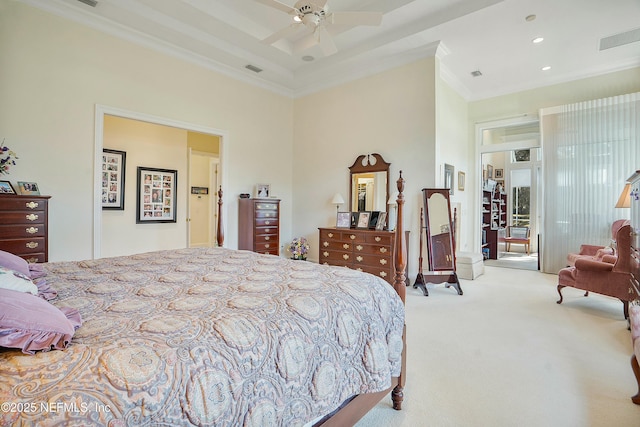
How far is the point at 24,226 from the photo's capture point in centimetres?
289

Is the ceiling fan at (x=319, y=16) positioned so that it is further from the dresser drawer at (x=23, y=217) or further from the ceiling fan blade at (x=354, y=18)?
the dresser drawer at (x=23, y=217)

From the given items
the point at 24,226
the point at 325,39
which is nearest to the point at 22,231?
the point at 24,226

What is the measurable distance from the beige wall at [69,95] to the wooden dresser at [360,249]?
2.76 metres

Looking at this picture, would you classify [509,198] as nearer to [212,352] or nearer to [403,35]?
[403,35]

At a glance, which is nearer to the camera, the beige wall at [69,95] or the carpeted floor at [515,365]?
the carpeted floor at [515,365]

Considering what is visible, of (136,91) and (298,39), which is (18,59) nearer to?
(136,91)

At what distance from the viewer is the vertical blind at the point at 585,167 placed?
476cm

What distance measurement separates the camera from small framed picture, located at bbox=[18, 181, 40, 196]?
3144mm

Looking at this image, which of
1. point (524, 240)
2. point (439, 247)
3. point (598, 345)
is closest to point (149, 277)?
point (598, 345)

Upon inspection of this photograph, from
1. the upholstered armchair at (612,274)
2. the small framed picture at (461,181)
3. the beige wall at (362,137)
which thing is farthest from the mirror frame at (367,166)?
the upholstered armchair at (612,274)

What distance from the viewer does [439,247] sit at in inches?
178

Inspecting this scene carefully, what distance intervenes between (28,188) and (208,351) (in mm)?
3623

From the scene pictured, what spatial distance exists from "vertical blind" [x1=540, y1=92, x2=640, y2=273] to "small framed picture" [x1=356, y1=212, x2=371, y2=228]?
3.37 meters

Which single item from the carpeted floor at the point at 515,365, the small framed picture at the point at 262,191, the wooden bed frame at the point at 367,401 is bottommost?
the carpeted floor at the point at 515,365
